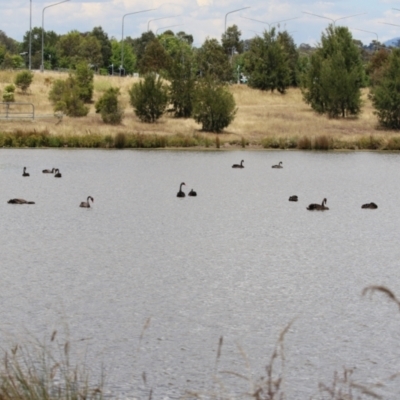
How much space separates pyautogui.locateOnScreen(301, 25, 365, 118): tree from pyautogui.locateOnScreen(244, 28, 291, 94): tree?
7267 millimetres

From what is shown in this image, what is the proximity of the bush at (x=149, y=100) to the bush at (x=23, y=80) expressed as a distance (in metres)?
13.9

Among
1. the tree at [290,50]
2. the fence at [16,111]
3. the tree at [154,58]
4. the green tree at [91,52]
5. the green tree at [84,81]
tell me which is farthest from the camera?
the green tree at [91,52]

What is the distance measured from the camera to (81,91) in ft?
220

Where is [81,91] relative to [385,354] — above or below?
above

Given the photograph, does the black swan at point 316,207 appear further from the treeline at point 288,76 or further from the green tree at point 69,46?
the green tree at point 69,46

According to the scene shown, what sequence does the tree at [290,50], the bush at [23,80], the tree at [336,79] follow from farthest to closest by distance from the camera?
the tree at [290,50]
the bush at [23,80]
the tree at [336,79]

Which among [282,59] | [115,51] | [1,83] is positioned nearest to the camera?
[1,83]

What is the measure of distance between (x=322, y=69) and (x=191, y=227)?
4899cm

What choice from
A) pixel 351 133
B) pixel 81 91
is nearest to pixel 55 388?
pixel 351 133

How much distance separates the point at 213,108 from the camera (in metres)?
54.6

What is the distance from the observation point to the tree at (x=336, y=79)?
218 feet

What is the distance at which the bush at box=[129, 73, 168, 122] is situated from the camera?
193ft

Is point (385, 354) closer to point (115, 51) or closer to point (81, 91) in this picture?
point (81, 91)

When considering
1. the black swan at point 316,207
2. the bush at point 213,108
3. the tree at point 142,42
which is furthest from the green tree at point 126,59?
the black swan at point 316,207
